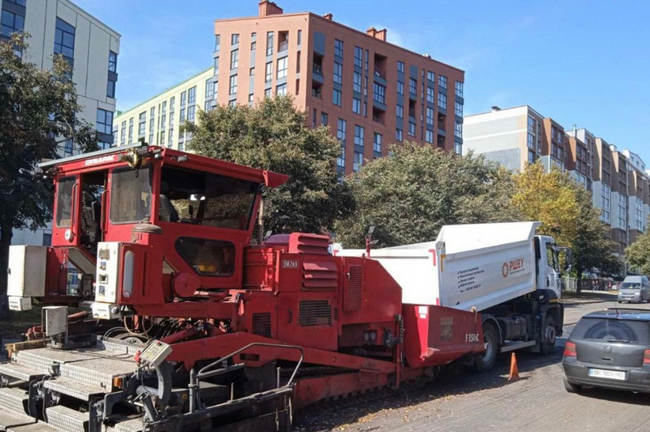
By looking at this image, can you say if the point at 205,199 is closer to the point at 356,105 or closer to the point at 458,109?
the point at 356,105

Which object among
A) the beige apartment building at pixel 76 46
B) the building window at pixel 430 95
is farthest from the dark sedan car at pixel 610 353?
the building window at pixel 430 95

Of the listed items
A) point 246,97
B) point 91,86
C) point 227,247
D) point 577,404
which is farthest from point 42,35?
point 577,404

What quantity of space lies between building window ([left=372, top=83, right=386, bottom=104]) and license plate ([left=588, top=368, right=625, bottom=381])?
55.6 m

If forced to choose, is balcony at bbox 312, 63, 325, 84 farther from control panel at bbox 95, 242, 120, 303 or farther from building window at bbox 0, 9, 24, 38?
control panel at bbox 95, 242, 120, 303

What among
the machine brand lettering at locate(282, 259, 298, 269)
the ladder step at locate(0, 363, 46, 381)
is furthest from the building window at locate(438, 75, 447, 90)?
the ladder step at locate(0, 363, 46, 381)

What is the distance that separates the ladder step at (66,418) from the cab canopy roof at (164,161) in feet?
8.79

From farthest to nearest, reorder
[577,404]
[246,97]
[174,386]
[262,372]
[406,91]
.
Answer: [406,91] < [246,97] < [577,404] < [262,372] < [174,386]

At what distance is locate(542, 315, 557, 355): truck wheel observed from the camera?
13.5 metres

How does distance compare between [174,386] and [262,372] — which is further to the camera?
[262,372]

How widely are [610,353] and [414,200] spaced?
18870mm

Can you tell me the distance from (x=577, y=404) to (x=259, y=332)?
198 inches

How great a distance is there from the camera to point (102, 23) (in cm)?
4112

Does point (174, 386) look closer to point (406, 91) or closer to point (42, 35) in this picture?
point (42, 35)

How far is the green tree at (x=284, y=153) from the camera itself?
60.3ft
